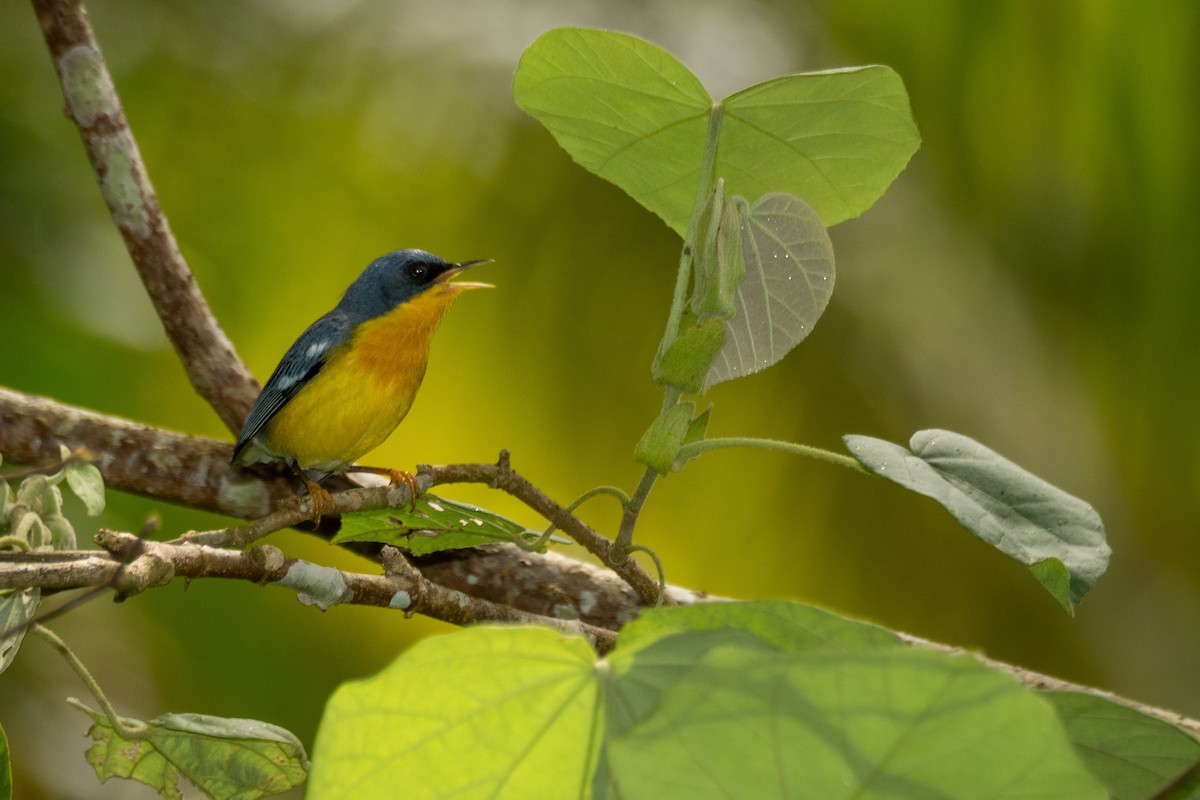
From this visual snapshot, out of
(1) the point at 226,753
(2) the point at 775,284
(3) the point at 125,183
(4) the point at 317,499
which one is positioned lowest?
(1) the point at 226,753

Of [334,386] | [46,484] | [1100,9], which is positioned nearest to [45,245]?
[334,386]

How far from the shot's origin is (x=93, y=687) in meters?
1.20

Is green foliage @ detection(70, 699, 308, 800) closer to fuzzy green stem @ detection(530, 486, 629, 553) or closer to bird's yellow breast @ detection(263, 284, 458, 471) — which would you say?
fuzzy green stem @ detection(530, 486, 629, 553)

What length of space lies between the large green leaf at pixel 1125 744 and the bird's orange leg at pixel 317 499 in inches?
33.9

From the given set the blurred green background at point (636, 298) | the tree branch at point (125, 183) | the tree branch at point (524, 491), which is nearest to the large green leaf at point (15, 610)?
the tree branch at point (524, 491)

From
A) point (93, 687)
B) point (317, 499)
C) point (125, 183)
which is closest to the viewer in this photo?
point (93, 687)

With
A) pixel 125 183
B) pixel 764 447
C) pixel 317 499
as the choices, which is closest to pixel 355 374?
pixel 125 183

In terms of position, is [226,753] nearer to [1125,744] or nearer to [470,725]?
[470,725]

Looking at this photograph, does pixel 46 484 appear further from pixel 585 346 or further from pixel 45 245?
pixel 45 245

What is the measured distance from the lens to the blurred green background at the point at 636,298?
3051mm

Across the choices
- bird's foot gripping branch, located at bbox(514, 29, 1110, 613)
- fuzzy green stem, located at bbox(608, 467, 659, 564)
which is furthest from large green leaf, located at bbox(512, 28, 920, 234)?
fuzzy green stem, located at bbox(608, 467, 659, 564)

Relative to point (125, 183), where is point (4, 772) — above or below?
below

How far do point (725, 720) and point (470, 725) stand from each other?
0.71ft

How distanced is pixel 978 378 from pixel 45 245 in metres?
3.00
